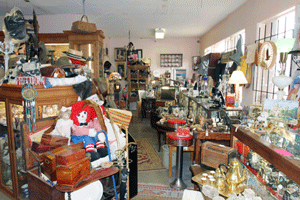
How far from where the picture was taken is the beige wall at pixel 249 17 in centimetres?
414

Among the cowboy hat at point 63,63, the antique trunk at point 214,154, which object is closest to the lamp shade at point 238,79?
the antique trunk at point 214,154

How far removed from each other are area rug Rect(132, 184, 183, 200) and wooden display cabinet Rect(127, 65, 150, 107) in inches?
264

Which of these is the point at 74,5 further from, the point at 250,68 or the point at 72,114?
the point at 250,68

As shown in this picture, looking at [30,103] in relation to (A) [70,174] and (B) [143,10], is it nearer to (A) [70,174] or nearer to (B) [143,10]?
(A) [70,174]

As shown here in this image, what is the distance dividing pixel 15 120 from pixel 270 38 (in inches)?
201

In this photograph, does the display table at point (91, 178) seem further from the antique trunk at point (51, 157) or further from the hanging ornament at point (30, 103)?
the hanging ornament at point (30, 103)

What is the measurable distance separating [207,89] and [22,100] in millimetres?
4140

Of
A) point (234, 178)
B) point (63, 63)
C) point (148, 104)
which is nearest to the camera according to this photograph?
point (234, 178)

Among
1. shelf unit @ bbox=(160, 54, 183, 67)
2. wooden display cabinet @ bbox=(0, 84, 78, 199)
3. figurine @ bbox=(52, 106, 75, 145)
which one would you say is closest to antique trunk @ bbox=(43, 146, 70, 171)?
figurine @ bbox=(52, 106, 75, 145)

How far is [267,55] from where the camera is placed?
4.19 meters

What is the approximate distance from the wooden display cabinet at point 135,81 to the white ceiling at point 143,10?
2.50m

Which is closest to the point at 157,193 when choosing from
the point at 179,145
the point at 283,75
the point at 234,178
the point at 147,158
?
the point at 179,145

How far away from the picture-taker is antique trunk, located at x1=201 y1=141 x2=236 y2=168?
2.56 metres

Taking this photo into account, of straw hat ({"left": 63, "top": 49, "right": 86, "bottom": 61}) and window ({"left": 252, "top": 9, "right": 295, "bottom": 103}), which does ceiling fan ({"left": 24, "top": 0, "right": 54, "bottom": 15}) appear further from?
window ({"left": 252, "top": 9, "right": 295, "bottom": 103})
